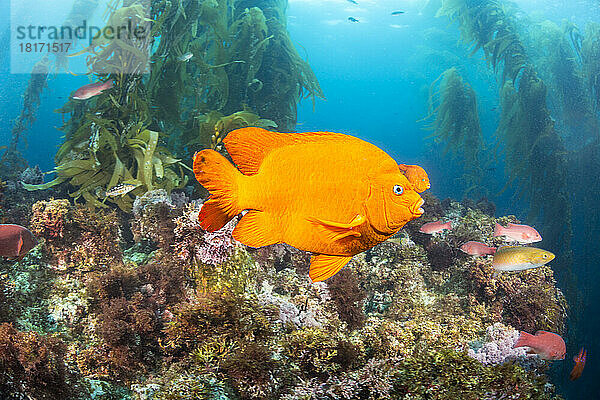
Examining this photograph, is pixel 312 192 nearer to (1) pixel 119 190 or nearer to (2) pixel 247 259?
(2) pixel 247 259

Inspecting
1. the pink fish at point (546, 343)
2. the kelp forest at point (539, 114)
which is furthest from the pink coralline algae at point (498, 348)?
the kelp forest at point (539, 114)

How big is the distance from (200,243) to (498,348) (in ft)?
10.7

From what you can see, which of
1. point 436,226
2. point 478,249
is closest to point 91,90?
point 436,226

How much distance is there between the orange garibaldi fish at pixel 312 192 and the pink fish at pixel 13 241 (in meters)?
2.83

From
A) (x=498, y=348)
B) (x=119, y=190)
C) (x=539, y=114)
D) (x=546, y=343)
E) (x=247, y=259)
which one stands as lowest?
(x=498, y=348)

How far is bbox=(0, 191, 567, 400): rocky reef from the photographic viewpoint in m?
2.04

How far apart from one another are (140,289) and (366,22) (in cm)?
2865

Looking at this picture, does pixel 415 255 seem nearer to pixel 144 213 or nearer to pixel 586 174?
pixel 144 213

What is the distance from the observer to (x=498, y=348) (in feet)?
10.3

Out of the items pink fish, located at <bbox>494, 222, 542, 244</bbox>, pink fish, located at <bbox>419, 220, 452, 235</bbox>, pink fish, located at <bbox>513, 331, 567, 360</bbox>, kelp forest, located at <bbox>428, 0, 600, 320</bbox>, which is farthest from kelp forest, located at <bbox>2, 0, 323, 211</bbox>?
kelp forest, located at <bbox>428, 0, 600, 320</bbox>

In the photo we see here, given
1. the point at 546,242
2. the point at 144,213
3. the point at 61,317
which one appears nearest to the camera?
the point at 61,317

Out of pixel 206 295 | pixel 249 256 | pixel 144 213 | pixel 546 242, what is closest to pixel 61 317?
pixel 144 213

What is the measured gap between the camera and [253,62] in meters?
6.08

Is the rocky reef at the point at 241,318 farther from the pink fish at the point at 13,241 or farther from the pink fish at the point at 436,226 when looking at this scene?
the pink fish at the point at 13,241
